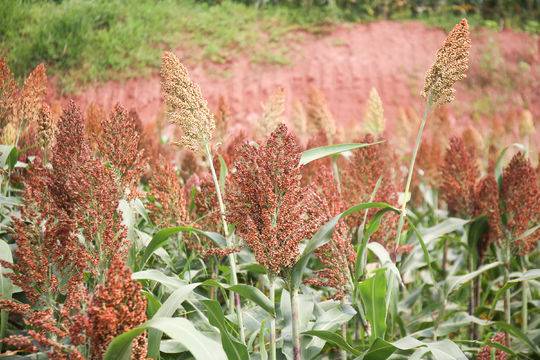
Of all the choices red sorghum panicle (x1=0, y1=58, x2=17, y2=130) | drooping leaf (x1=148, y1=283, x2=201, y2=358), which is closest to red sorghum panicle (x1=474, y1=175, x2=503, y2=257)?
drooping leaf (x1=148, y1=283, x2=201, y2=358)

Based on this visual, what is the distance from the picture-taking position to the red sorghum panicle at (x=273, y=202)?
187 cm

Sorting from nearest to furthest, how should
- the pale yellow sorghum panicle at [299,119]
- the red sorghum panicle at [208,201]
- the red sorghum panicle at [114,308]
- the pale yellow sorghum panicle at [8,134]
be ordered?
the red sorghum panicle at [114,308] → the red sorghum panicle at [208,201] → the pale yellow sorghum panicle at [8,134] → the pale yellow sorghum panicle at [299,119]

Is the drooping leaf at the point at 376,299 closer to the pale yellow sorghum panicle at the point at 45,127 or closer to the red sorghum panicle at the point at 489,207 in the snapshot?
the red sorghum panicle at the point at 489,207

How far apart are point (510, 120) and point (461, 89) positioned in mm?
6012

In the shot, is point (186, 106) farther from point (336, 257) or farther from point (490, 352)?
point (490, 352)

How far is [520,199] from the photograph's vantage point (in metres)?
3.13

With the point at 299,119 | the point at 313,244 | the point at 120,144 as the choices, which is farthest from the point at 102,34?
the point at 313,244

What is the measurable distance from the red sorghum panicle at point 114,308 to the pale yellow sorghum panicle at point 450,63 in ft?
4.34

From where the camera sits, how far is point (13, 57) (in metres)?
4.41

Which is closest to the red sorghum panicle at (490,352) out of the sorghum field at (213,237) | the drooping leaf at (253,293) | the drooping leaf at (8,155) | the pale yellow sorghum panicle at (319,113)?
the sorghum field at (213,237)

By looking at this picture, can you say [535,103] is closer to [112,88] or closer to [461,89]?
[461,89]

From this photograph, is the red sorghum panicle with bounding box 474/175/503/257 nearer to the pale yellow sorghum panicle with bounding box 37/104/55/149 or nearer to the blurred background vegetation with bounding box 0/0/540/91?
the pale yellow sorghum panicle with bounding box 37/104/55/149

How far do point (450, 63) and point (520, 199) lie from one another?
1150 millimetres

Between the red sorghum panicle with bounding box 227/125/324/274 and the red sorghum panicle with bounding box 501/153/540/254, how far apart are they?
5.19 ft
